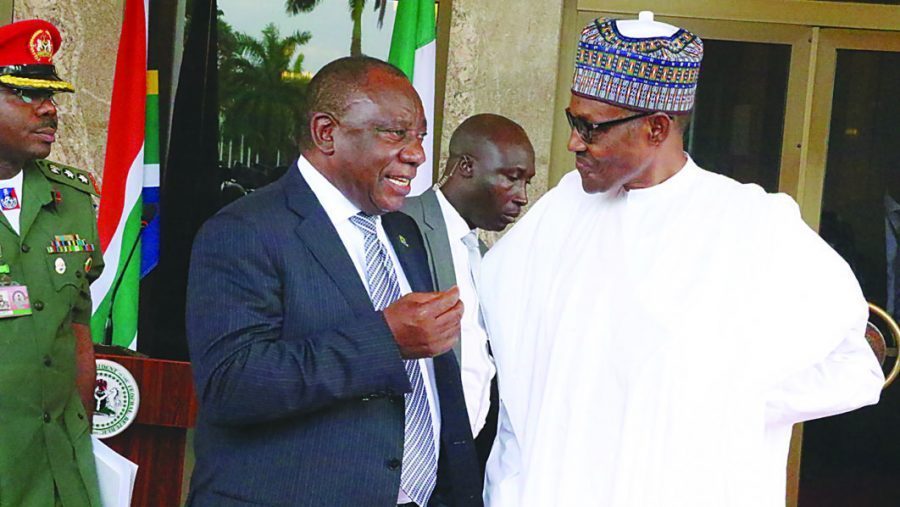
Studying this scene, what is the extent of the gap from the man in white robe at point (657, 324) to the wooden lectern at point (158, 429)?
165 cm

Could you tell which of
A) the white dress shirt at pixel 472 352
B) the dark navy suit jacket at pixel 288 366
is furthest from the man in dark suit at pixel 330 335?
the white dress shirt at pixel 472 352

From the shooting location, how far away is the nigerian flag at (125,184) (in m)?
4.99

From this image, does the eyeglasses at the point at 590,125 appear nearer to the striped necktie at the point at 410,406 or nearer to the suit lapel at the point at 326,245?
the striped necktie at the point at 410,406

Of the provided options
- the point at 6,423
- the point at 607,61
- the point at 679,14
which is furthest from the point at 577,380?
the point at 679,14

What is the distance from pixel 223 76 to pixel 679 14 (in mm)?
2243

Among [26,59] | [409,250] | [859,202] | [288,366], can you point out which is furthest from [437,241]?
[859,202]

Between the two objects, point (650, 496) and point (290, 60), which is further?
point (290, 60)

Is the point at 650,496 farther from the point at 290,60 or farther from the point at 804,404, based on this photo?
the point at 290,60

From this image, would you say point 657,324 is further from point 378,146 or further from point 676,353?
point 378,146

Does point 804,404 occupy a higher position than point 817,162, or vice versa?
point 817,162

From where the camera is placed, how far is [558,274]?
2.95 m

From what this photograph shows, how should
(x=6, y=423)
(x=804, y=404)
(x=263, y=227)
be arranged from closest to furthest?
(x=263, y=227) < (x=804, y=404) < (x=6, y=423)

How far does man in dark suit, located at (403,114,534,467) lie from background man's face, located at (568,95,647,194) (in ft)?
3.28

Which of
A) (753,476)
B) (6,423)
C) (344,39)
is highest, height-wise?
(344,39)
